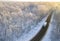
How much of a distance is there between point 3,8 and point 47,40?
0.60 m

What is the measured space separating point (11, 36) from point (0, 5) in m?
0.37

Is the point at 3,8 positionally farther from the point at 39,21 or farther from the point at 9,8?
the point at 39,21

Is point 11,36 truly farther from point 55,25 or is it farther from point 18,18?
point 55,25

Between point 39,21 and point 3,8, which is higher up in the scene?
point 3,8

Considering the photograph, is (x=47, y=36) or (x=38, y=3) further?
(x=38, y=3)

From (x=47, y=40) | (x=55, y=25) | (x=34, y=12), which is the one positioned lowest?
(x=47, y=40)

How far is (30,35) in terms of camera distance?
1.19 meters

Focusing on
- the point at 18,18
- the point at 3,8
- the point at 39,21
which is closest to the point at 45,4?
the point at 39,21

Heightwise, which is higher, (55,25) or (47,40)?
(55,25)

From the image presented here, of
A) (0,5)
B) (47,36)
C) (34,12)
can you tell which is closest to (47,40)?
(47,36)

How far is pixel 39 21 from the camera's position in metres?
1.24

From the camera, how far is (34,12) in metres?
1.26

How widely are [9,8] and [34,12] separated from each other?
28 cm

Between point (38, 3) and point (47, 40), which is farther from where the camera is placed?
point (38, 3)
